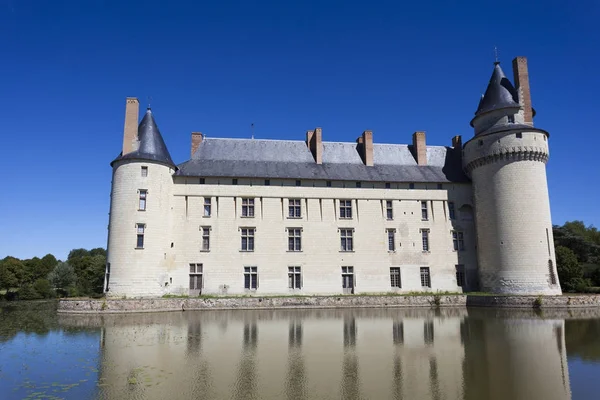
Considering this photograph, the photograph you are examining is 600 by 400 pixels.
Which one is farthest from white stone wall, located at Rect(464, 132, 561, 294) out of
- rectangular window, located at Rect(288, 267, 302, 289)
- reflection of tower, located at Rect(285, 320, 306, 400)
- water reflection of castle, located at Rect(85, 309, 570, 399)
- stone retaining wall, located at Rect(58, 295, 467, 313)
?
reflection of tower, located at Rect(285, 320, 306, 400)

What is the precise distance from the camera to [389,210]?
2656 cm

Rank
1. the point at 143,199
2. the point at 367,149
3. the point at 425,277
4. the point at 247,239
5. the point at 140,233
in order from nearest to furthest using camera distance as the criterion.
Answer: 1. the point at 140,233
2. the point at 143,199
3. the point at 247,239
4. the point at 425,277
5. the point at 367,149

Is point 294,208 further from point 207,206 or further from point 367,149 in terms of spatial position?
point 367,149

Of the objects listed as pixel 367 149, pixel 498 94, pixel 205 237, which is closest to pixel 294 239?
pixel 205 237

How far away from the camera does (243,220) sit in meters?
25.0

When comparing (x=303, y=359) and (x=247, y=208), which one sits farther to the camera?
(x=247, y=208)

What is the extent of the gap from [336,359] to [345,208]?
56.6 feet

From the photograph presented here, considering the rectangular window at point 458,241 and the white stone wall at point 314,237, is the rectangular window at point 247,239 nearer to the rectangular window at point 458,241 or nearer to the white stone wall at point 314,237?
the white stone wall at point 314,237

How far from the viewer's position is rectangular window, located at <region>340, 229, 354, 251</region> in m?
25.8

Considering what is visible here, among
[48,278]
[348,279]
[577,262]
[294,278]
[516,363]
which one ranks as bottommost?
[516,363]

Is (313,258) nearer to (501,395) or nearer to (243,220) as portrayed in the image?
(243,220)

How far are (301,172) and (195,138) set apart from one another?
23.9ft

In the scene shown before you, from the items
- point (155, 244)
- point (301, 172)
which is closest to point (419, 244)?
point (301, 172)

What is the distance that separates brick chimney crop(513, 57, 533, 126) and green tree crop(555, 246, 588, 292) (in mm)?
9501
